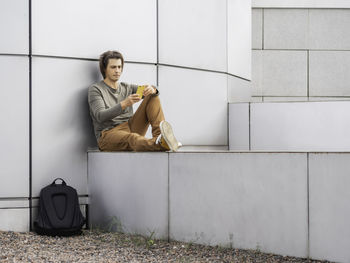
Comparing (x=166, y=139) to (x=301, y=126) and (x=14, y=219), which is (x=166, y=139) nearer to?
(x=14, y=219)

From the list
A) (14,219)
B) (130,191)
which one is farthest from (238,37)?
(14,219)

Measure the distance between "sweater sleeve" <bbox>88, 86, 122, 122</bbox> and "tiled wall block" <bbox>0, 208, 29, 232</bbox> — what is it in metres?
1.25

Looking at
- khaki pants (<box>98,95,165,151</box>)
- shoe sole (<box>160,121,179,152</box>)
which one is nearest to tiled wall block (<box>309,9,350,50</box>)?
khaki pants (<box>98,95,165,151</box>)

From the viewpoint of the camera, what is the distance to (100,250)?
5133 millimetres

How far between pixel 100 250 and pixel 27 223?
47.9 inches

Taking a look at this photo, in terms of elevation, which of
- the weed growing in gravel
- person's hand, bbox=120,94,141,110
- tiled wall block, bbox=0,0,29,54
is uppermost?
tiled wall block, bbox=0,0,29,54

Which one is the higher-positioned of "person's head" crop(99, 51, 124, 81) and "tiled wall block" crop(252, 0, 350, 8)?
"tiled wall block" crop(252, 0, 350, 8)

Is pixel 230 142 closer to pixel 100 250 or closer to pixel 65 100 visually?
pixel 65 100

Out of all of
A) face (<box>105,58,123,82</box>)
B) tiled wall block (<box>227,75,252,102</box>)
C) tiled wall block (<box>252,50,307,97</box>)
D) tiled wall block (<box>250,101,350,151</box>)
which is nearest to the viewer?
face (<box>105,58,123,82</box>)

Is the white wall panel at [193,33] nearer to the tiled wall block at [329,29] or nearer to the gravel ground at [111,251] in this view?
the gravel ground at [111,251]

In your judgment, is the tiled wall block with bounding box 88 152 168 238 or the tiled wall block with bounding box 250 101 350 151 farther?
the tiled wall block with bounding box 250 101 350 151

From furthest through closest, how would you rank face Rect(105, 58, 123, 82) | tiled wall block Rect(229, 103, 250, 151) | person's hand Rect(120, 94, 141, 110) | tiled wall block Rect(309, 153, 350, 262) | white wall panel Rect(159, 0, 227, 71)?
tiled wall block Rect(229, 103, 250, 151) < white wall panel Rect(159, 0, 227, 71) < face Rect(105, 58, 123, 82) < person's hand Rect(120, 94, 141, 110) < tiled wall block Rect(309, 153, 350, 262)

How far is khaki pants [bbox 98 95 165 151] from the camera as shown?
6.02 m

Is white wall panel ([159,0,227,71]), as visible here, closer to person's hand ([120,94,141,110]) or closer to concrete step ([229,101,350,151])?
concrete step ([229,101,350,151])
